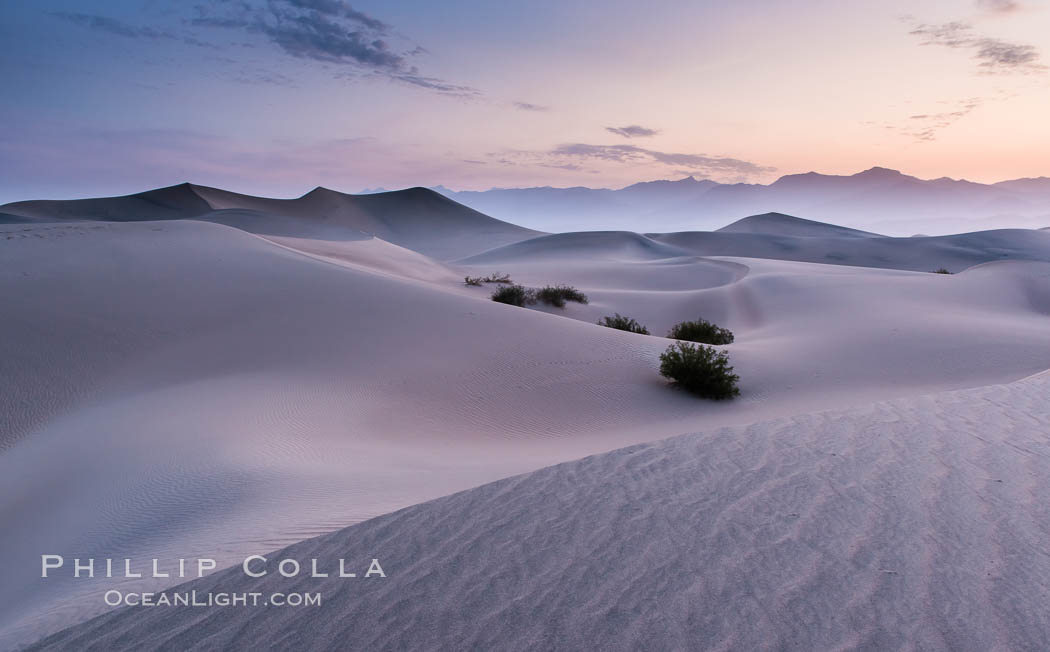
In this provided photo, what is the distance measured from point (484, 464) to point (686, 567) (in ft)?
10.5

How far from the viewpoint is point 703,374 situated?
368 inches

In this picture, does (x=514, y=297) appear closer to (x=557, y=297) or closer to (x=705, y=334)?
(x=557, y=297)

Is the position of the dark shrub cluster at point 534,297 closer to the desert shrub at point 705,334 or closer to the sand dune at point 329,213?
the desert shrub at point 705,334

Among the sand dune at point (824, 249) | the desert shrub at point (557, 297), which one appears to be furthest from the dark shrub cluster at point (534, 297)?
the sand dune at point (824, 249)

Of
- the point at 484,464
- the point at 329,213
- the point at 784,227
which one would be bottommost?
the point at 484,464

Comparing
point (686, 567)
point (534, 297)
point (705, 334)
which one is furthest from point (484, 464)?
point (534, 297)

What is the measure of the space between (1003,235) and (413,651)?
77.5 metres

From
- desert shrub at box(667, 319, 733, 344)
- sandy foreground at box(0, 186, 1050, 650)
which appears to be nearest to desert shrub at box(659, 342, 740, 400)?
sandy foreground at box(0, 186, 1050, 650)

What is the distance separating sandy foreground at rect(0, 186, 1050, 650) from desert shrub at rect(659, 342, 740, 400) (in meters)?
0.29

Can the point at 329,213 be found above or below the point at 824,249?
above

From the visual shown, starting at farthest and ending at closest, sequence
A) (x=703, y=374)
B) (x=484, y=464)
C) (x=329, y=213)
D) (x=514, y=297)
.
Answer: (x=329, y=213), (x=514, y=297), (x=703, y=374), (x=484, y=464)

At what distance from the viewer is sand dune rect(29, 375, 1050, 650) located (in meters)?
2.41

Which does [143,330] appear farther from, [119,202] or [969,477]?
[119,202]

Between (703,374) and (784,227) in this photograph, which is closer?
(703,374)
